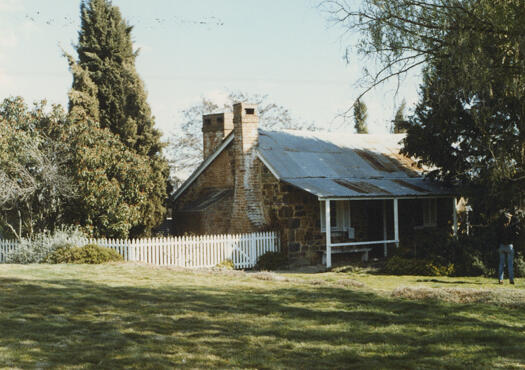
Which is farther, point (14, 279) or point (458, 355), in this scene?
point (14, 279)

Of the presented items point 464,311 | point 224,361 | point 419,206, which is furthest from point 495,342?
point 419,206

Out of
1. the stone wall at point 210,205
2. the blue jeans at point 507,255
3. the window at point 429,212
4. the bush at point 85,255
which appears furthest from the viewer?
the window at point 429,212

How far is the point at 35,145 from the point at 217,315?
11.7 meters

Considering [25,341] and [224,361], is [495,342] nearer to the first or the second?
[224,361]

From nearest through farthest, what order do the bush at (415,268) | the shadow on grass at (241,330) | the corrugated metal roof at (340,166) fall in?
the shadow on grass at (241,330) < the bush at (415,268) < the corrugated metal roof at (340,166)

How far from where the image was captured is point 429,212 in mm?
25578

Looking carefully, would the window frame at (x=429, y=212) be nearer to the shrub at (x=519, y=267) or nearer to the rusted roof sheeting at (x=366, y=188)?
the rusted roof sheeting at (x=366, y=188)

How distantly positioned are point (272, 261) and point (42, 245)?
23.3 feet

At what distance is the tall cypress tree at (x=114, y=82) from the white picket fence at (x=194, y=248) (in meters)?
4.12

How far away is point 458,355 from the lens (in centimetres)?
769

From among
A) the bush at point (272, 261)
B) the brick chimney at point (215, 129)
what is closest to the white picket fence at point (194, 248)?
the bush at point (272, 261)

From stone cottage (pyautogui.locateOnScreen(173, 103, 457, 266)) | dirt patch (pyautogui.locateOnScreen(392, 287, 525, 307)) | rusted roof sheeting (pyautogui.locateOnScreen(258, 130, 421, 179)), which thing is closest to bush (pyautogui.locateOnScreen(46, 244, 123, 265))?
stone cottage (pyautogui.locateOnScreen(173, 103, 457, 266))

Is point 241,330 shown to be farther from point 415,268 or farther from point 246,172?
point 246,172

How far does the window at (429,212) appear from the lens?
83.6ft
